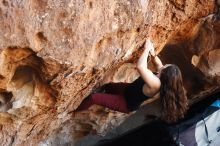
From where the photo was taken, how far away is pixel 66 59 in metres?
2.02

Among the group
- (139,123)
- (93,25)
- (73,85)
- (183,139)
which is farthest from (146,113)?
(93,25)

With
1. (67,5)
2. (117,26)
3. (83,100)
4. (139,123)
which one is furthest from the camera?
(139,123)

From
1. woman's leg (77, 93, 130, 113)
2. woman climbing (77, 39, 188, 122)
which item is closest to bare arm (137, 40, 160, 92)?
woman climbing (77, 39, 188, 122)

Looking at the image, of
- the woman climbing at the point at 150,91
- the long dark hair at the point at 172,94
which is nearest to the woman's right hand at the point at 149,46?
the woman climbing at the point at 150,91

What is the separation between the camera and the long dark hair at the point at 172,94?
2.29 metres

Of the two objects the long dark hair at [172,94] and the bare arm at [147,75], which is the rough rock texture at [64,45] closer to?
the bare arm at [147,75]

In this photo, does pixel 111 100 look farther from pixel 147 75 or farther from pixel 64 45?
pixel 64 45

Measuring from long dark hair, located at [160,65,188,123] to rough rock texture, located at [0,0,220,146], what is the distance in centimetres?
23

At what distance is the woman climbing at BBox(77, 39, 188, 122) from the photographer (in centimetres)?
230

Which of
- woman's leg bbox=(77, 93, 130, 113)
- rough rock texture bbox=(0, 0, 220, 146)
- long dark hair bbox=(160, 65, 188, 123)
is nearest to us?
rough rock texture bbox=(0, 0, 220, 146)

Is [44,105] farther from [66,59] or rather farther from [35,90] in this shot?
[66,59]

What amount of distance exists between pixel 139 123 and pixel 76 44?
142cm

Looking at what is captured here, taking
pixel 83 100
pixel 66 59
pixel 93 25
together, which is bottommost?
pixel 83 100

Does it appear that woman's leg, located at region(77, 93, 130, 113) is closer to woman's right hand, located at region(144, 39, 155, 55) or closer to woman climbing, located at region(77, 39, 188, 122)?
woman climbing, located at region(77, 39, 188, 122)
